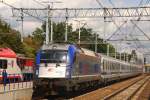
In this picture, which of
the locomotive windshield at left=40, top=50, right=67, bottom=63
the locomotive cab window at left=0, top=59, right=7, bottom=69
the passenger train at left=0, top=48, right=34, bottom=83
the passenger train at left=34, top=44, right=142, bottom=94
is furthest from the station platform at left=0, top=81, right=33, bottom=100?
the locomotive cab window at left=0, top=59, right=7, bottom=69

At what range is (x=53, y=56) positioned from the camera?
2839cm

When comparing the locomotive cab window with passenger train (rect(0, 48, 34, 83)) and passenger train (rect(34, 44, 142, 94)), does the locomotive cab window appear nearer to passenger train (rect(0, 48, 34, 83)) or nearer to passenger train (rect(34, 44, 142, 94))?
passenger train (rect(0, 48, 34, 83))

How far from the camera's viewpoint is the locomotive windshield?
28.2 meters

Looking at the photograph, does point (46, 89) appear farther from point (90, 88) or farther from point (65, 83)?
point (90, 88)

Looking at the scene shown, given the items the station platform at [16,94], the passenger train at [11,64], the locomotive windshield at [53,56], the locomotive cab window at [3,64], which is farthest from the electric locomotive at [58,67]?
the locomotive cab window at [3,64]

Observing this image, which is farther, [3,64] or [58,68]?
[3,64]

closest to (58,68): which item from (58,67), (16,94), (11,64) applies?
(58,67)

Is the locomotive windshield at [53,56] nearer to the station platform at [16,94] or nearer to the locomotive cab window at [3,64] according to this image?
the station platform at [16,94]

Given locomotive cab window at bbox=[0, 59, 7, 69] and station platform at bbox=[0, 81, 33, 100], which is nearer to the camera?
station platform at bbox=[0, 81, 33, 100]

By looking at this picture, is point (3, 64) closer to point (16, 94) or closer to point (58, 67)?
point (58, 67)

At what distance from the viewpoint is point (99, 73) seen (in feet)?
140

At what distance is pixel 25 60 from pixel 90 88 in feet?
34.5

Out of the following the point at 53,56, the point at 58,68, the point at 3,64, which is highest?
the point at 53,56

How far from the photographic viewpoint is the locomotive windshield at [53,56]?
28.2 meters
